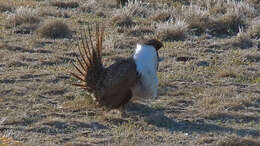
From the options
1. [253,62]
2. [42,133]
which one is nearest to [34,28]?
[253,62]

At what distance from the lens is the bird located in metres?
6.97

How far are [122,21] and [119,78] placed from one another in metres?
5.03

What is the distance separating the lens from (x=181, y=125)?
22.4 feet

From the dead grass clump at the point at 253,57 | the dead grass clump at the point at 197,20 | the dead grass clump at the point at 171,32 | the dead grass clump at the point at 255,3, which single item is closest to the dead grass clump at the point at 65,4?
the dead grass clump at the point at 197,20

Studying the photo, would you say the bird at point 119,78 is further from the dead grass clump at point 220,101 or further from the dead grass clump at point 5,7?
the dead grass clump at point 5,7

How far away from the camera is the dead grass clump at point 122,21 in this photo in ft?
39.0

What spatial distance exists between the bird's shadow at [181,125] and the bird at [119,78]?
0.79 feet

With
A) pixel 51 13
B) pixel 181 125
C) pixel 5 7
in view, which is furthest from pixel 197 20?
pixel 181 125

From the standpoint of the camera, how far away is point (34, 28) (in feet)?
37.4

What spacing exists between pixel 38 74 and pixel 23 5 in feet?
17.0

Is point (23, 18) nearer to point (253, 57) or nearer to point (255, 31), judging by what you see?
point (255, 31)

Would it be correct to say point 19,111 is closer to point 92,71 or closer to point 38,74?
point 92,71

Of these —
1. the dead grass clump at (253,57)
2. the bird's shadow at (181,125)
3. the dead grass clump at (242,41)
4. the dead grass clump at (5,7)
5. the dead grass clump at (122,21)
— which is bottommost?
the bird's shadow at (181,125)

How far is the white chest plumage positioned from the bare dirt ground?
0.28 meters
